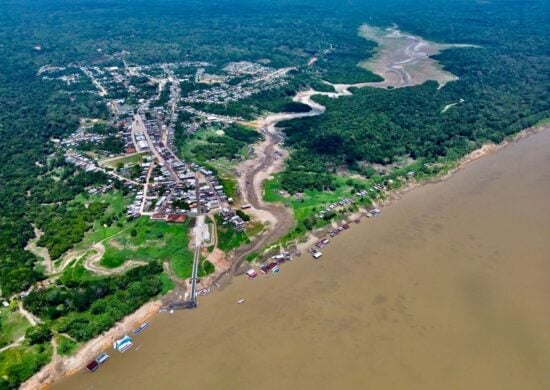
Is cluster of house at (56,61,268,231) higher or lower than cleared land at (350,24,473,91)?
lower

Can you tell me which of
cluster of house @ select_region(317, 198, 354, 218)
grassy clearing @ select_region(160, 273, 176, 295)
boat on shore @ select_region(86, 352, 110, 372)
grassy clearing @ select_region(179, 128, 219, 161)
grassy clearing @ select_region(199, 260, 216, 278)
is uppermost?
cluster of house @ select_region(317, 198, 354, 218)

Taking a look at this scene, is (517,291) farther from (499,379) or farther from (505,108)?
(505,108)

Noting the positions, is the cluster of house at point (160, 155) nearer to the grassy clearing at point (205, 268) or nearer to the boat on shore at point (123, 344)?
the grassy clearing at point (205, 268)

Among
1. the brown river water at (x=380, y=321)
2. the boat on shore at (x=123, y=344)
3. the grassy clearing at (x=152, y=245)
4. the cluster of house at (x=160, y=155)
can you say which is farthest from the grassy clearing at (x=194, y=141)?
the boat on shore at (x=123, y=344)

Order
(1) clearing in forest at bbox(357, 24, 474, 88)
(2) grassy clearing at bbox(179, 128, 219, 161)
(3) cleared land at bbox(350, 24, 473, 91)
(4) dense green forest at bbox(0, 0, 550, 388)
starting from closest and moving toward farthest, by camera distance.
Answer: (4) dense green forest at bbox(0, 0, 550, 388)
(2) grassy clearing at bbox(179, 128, 219, 161)
(3) cleared land at bbox(350, 24, 473, 91)
(1) clearing in forest at bbox(357, 24, 474, 88)

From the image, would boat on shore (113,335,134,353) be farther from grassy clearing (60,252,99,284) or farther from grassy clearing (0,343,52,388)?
grassy clearing (60,252,99,284)

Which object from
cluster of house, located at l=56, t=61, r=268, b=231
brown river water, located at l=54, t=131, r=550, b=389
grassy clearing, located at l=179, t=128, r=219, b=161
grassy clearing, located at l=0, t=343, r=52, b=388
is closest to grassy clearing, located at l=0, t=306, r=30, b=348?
grassy clearing, located at l=0, t=343, r=52, b=388
